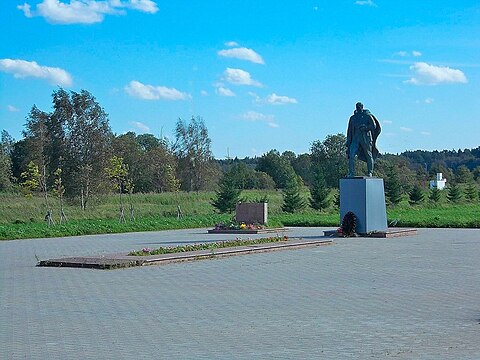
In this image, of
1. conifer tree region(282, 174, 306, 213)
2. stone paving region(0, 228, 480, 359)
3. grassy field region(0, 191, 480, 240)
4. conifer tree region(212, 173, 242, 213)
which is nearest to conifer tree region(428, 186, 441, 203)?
grassy field region(0, 191, 480, 240)

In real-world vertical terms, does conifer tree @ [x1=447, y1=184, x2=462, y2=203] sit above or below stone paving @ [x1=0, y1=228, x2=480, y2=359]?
above

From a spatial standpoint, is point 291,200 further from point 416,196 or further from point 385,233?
point 385,233

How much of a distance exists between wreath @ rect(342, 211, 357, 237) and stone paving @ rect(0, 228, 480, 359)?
7.77 m

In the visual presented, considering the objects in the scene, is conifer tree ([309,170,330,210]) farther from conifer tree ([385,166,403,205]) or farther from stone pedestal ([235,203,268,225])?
stone pedestal ([235,203,268,225])

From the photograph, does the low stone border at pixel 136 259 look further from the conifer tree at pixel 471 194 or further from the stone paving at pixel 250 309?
the conifer tree at pixel 471 194

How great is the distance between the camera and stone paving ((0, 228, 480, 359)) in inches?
326

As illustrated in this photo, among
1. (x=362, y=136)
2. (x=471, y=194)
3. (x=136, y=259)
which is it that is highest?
(x=362, y=136)

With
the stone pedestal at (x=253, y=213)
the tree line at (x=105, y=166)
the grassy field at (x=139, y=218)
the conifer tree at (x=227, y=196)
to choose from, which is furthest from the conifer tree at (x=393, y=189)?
the stone pedestal at (x=253, y=213)

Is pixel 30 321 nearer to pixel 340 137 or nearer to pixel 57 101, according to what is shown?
pixel 57 101

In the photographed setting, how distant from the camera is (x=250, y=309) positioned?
1108 centimetres

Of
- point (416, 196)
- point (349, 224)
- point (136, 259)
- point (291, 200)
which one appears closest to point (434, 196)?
point (416, 196)

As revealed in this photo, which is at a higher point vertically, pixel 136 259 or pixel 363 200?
pixel 363 200

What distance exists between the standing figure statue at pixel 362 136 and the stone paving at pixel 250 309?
904 centimetres

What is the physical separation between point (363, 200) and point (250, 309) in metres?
16.6
